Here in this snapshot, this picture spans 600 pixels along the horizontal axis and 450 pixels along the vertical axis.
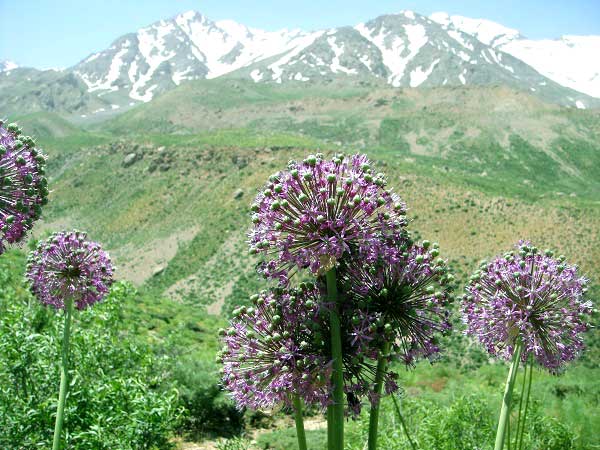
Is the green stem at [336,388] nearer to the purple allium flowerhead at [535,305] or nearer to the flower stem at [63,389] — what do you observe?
the purple allium flowerhead at [535,305]

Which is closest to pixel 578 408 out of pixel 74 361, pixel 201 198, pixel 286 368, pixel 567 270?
pixel 567 270

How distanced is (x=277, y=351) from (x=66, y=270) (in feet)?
12.0

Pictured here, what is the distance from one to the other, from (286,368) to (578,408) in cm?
1391

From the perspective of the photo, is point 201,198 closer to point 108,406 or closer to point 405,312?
point 108,406

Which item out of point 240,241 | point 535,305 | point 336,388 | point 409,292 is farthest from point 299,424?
point 240,241

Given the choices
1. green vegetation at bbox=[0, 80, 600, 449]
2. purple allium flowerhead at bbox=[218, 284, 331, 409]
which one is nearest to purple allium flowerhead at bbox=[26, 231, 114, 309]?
green vegetation at bbox=[0, 80, 600, 449]

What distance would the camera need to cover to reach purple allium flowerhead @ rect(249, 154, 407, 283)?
3.89m

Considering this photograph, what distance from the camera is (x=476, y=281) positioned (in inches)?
197

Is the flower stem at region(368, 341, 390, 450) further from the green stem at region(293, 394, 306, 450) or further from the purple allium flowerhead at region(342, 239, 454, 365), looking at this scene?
the green stem at region(293, 394, 306, 450)

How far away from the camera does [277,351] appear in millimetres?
4031

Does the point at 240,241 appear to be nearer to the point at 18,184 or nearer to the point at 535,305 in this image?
the point at 18,184

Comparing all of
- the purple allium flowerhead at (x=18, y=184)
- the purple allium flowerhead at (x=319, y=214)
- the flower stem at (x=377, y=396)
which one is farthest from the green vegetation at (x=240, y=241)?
the purple allium flowerhead at (x=319, y=214)

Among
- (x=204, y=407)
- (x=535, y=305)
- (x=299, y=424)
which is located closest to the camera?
(x=299, y=424)

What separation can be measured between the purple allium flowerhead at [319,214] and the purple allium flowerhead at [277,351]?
252 millimetres
